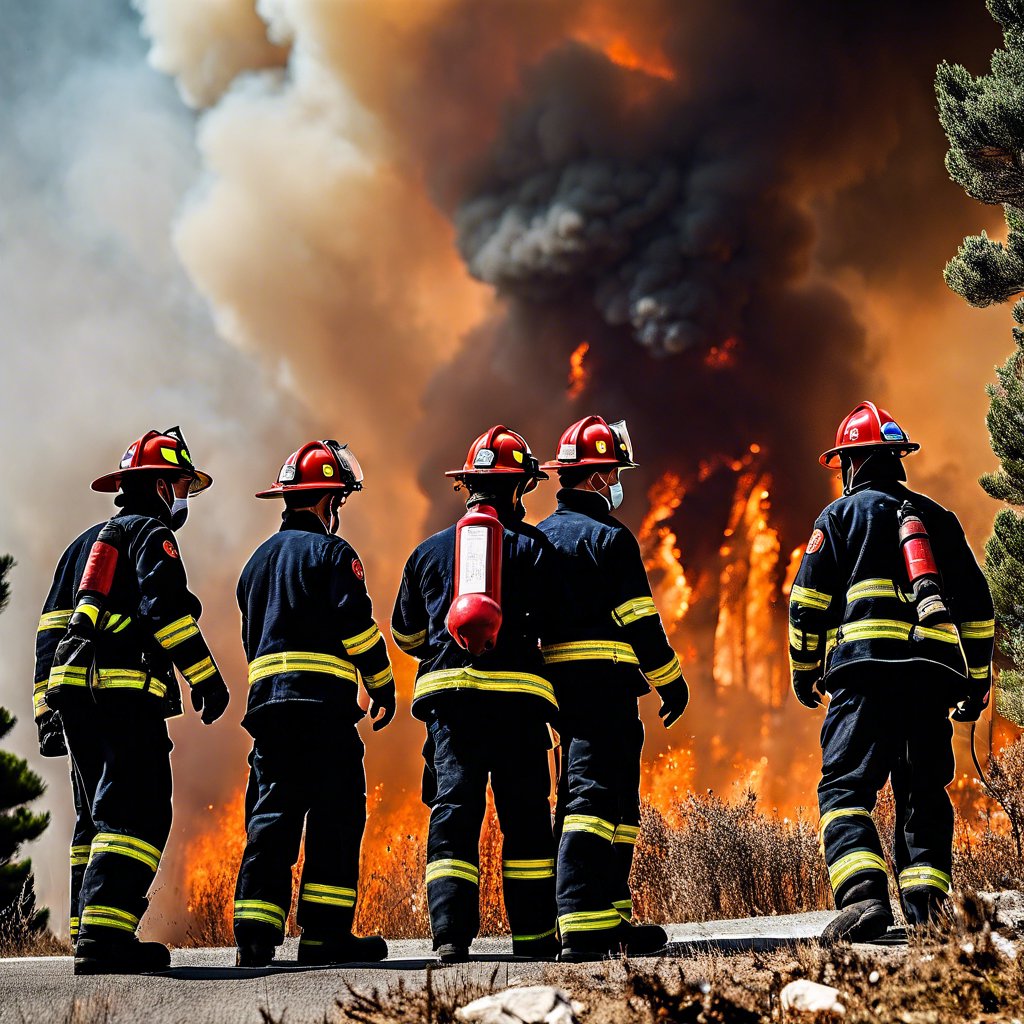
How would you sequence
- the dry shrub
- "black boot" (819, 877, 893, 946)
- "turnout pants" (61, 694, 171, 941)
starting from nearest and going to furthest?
"black boot" (819, 877, 893, 946), "turnout pants" (61, 694, 171, 941), the dry shrub

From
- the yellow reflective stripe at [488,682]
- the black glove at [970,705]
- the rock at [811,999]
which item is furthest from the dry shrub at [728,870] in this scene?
the rock at [811,999]

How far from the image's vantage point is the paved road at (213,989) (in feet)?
12.1

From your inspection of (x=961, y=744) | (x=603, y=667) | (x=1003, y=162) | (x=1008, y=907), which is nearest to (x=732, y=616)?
(x=961, y=744)

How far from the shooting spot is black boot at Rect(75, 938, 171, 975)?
430cm

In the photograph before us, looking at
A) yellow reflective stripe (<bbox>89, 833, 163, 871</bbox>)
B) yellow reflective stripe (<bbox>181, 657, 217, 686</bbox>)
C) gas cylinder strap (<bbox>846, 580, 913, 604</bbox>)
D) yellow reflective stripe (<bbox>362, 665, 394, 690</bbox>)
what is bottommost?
yellow reflective stripe (<bbox>89, 833, 163, 871</bbox>)

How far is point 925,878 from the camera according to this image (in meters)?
4.52

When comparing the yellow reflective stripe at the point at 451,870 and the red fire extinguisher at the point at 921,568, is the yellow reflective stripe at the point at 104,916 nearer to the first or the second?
the yellow reflective stripe at the point at 451,870

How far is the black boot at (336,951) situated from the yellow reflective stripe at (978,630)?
2951 millimetres

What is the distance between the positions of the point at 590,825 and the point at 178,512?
241cm

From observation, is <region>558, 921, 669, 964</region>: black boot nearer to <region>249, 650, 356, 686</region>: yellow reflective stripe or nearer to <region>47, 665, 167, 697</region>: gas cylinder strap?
<region>249, 650, 356, 686</region>: yellow reflective stripe

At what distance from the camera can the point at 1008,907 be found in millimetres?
5727

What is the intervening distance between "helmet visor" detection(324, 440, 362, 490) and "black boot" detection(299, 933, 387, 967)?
206 centimetres

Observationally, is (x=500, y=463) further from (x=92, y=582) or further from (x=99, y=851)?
(x=99, y=851)

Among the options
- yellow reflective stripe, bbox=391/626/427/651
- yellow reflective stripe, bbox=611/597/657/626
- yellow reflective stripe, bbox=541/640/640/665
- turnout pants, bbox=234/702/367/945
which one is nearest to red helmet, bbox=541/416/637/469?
yellow reflective stripe, bbox=611/597/657/626
